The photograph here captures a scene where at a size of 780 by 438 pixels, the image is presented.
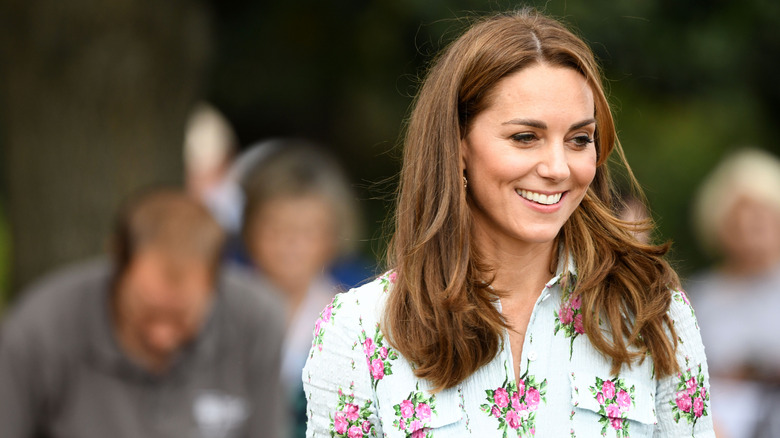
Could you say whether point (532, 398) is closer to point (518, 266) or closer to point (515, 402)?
point (515, 402)

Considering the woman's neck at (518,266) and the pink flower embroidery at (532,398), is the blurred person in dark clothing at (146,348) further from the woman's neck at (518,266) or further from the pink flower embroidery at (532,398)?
the pink flower embroidery at (532,398)

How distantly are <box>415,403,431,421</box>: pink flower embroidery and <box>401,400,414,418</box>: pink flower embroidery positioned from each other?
0.01 meters

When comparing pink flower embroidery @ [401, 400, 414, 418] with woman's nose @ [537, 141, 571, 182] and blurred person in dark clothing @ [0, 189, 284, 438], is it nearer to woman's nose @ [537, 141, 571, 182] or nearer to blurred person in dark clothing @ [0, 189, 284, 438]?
woman's nose @ [537, 141, 571, 182]

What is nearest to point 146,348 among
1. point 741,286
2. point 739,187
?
point 741,286

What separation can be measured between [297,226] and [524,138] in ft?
10.2

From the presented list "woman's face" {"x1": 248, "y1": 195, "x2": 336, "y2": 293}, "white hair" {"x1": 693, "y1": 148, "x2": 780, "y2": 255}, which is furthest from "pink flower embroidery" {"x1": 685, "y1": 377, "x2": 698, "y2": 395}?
"white hair" {"x1": 693, "y1": 148, "x2": 780, "y2": 255}

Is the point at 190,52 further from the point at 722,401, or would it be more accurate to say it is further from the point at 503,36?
the point at 503,36

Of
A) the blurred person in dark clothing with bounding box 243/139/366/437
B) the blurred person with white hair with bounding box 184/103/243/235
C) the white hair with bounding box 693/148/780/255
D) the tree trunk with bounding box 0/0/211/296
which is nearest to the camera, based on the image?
the blurred person in dark clothing with bounding box 243/139/366/437

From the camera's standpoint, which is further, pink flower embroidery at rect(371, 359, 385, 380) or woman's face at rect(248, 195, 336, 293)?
woman's face at rect(248, 195, 336, 293)

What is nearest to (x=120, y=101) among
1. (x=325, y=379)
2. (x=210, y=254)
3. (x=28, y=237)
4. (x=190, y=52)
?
(x=190, y=52)

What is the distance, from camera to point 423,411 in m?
2.22

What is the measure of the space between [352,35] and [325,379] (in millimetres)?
4729

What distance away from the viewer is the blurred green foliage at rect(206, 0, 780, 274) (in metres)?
5.73

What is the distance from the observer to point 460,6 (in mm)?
5309
